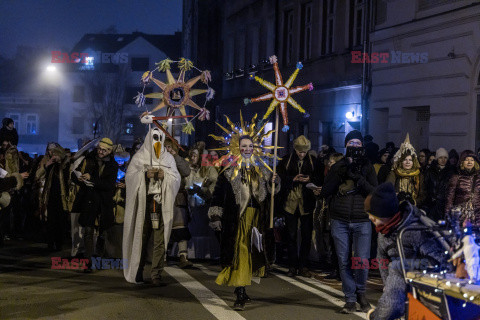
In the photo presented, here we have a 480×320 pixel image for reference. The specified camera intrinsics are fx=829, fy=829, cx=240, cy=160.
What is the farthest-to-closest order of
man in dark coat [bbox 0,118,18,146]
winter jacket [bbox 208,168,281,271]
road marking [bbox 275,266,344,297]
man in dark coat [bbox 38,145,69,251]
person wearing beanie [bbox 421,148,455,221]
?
1. man in dark coat [bbox 0,118,18,146]
2. man in dark coat [bbox 38,145,69,251]
3. person wearing beanie [bbox 421,148,455,221]
4. road marking [bbox 275,266,344,297]
5. winter jacket [bbox 208,168,281,271]

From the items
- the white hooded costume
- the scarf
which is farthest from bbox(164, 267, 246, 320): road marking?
the scarf

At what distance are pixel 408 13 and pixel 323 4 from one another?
22.7 ft

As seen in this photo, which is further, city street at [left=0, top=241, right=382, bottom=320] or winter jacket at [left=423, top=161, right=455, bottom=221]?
winter jacket at [left=423, top=161, right=455, bottom=221]

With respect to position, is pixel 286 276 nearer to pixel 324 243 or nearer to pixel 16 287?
pixel 324 243

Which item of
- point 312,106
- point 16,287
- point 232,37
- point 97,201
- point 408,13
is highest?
point 232,37

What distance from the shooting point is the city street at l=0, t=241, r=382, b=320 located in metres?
9.37

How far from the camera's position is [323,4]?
27641 millimetres

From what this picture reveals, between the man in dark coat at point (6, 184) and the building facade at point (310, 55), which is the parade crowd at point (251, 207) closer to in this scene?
the man in dark coat at point (6, 184)

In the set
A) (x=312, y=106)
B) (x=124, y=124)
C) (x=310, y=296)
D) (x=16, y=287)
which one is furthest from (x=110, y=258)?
(x=124, y=124)

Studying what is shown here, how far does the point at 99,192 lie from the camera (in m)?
12.8

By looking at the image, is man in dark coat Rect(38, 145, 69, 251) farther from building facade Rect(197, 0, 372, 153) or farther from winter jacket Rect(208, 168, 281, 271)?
building facade Rect(197, 0, 372, 153)

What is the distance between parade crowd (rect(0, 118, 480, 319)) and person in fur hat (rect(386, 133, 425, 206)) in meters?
0.01

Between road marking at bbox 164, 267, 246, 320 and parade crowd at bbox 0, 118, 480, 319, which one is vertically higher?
parade crowd at bbox 0, 118, 480, 319

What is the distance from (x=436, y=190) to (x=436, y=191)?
0.07 ft
